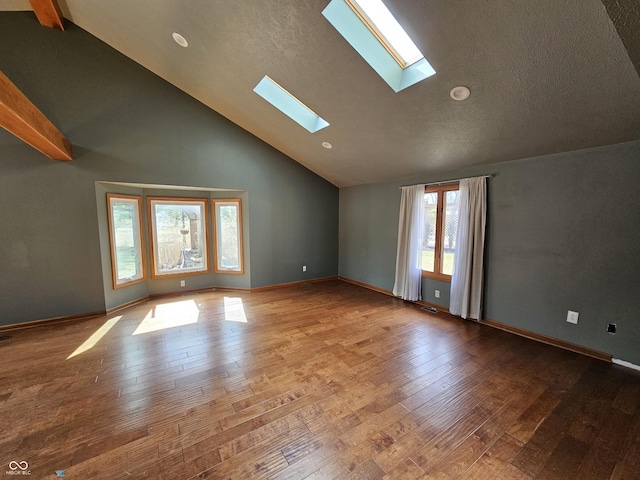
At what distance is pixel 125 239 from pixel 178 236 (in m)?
0.82

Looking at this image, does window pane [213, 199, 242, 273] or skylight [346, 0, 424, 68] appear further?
window pane [213, 199, 242, 273]

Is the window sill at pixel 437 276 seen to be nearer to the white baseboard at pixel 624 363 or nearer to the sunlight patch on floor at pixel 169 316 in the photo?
the white baseboard at pixel 624 363

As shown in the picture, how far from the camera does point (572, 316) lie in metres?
2.73

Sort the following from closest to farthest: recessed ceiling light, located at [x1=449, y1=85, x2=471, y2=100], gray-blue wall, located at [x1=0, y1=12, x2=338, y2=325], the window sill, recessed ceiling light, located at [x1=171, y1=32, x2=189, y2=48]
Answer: recessed ceiling light, located at [x1=449, y1=85, x2=471, y2=100], recessed ceiling light, located at [x1=171, y1=32, x2=189, y2=48], gray-blue wall, located at [x1=0, y1=12, x2=338, y2=325], the window sill

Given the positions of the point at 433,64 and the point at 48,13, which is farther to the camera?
the point at 48,13

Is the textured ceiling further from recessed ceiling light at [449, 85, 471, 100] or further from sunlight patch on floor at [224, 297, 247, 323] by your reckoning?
sunlight patch on floor at [224, 297, 247, 323]

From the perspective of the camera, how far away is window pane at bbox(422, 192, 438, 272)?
4.09 metres

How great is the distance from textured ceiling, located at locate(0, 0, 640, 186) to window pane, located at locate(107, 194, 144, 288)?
2.15 meters

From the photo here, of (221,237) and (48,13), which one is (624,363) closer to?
(221,237)

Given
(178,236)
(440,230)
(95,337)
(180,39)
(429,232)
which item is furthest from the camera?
(178,236)

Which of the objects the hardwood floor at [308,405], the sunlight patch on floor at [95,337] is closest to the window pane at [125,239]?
the sunlight patch on floor at [95,337]

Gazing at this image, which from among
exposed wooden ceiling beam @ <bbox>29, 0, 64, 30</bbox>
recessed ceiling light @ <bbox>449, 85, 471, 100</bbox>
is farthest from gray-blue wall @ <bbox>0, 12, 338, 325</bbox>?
recessed ceiling light @ <bbox>449, 85, 471, 100</bbox>

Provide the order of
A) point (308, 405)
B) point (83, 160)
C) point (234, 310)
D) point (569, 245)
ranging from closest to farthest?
point (308, 405), point (569, 245), point (83, 160), point (234, 310)

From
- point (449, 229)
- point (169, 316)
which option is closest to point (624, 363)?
point (449, 229)
